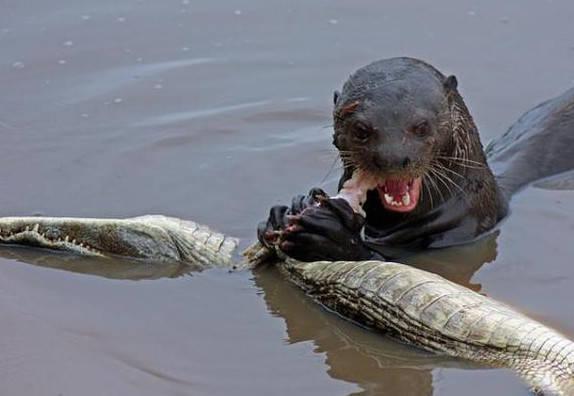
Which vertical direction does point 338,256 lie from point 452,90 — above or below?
below

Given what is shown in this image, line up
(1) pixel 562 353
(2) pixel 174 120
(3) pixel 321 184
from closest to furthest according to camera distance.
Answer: (1) pixel 562 353, (3) pixel 321 184, (2) pixel 174 120

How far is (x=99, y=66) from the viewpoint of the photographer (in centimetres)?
808

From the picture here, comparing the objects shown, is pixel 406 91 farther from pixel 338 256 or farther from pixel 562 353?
pixel 562 353

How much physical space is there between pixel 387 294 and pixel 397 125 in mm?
750

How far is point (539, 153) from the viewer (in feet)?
21.7

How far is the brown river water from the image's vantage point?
16.4ft

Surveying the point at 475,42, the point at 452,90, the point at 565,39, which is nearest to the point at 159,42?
the point at 475,42

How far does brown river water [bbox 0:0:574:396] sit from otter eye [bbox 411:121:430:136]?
2.15 ft

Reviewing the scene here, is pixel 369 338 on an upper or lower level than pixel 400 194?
lower

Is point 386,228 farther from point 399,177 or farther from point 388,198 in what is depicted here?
point 399,177

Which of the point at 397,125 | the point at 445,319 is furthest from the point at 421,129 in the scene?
the point at 445,319

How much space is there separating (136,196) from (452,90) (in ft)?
5.33

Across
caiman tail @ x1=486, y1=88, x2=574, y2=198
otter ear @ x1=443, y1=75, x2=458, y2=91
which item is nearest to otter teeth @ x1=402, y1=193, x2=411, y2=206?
otter ear @ x1=443, y1=75, x2=458, y2=91

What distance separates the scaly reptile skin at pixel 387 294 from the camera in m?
4.56
